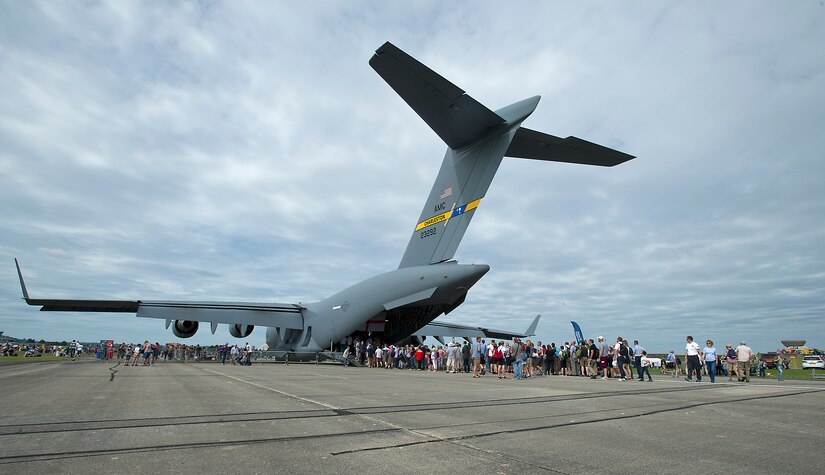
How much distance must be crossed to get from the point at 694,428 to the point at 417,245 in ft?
45.3

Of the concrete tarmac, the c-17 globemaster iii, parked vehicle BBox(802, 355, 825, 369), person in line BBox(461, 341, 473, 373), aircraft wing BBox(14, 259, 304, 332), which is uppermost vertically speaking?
the c-17 globemaster iii

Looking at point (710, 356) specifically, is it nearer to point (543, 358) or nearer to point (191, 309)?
point (543, 358)

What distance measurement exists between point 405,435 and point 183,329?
2556 cm

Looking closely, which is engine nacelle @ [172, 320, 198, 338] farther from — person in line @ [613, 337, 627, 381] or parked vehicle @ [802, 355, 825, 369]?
parked vehicle @ [802, 355, 825, 369]

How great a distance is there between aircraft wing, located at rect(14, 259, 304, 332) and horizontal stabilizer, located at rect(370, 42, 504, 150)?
A: 45.2 feet

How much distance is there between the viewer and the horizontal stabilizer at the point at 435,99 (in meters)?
12.3

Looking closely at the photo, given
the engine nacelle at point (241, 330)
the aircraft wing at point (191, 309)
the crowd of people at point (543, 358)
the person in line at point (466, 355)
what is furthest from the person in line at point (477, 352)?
the engine nacelle at point (241, 330)

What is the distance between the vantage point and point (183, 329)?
86.6ft

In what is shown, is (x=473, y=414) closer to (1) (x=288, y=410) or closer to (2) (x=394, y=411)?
(2) (x=394, y=411)

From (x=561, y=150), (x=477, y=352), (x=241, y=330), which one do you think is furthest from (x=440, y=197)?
(x=241, y=330)

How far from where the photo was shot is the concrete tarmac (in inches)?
133

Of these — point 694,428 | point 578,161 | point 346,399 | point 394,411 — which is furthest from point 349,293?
point 694,428

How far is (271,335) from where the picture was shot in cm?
2959

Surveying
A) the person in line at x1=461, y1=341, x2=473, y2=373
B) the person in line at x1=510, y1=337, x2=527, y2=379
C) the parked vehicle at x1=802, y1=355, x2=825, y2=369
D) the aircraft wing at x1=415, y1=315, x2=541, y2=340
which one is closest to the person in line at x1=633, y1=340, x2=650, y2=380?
the person in line at x1=510, y1=337, x2=527, y2=379
